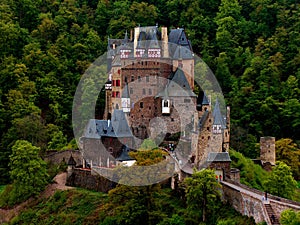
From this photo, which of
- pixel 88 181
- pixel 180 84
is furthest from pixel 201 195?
pixel 180 84

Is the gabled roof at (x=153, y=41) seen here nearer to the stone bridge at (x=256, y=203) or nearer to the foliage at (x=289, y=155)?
the stone bridge at (x=256, y=203)

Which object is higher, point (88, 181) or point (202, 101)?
point (202, 101)

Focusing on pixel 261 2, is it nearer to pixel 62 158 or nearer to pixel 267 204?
pixel 62 158

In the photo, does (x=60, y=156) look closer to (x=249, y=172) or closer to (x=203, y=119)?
(x=203, y=119)

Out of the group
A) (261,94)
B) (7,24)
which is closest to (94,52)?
(7,24)

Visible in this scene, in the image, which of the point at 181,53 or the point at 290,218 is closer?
the point at 290,218

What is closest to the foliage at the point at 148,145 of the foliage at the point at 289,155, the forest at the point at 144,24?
the forest at the point at 144,24

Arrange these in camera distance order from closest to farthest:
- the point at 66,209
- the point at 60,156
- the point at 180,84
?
the point at 66,209 < the point at 180,84 < the point at 60,156
